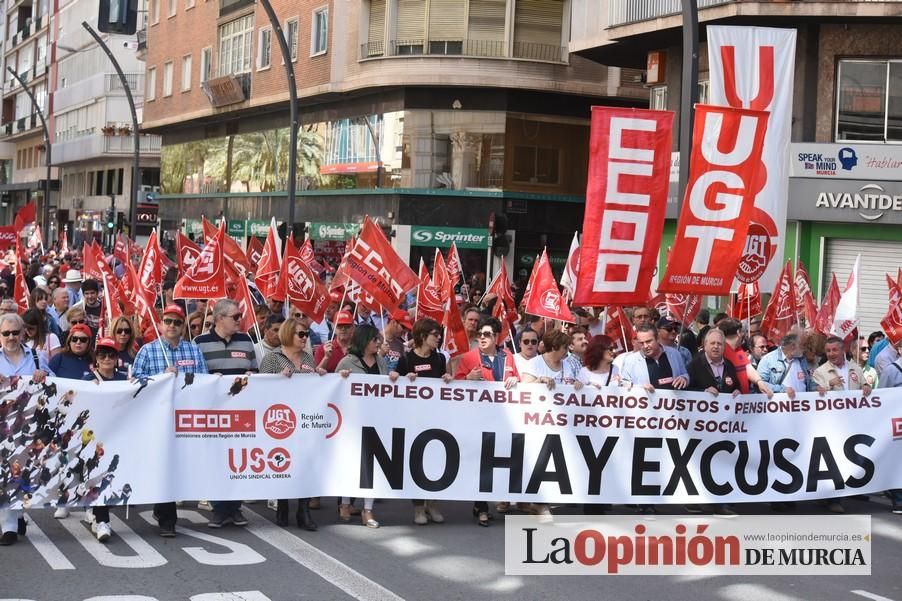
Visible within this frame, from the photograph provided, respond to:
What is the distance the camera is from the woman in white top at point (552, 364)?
1072cm

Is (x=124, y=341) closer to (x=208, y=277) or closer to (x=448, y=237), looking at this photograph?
(x=208, y=277)

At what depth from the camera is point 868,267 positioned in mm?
25094

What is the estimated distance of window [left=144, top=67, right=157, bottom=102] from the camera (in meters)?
54.2

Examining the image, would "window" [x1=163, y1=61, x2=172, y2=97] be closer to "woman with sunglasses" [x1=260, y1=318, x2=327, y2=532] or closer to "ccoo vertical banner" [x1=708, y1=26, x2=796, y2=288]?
"ccoo vertical banner" [x1=708, y1=26, x2=796, y2=288]

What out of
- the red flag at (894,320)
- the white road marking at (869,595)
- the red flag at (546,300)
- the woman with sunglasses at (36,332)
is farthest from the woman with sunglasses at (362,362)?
the red flag at (894,320)

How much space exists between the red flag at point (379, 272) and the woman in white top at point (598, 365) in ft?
14.4

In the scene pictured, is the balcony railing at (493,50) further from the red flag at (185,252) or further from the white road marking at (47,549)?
the white road marking at (47,549)

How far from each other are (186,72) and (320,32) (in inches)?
517

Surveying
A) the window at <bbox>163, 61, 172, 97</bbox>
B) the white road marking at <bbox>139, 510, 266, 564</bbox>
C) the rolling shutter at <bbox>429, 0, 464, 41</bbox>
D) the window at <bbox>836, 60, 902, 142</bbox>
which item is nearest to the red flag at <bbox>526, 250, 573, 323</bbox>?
the white road marking at <bbox>139, 510, 266, 564</bbox>

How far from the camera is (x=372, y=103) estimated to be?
1451 inches

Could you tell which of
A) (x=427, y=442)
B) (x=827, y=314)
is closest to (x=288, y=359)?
(x=427, y=442)

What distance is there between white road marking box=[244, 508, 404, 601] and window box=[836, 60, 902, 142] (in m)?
17.3

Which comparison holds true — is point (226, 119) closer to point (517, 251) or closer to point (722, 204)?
point (517, 251)

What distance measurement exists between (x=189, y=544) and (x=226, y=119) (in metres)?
39.3
